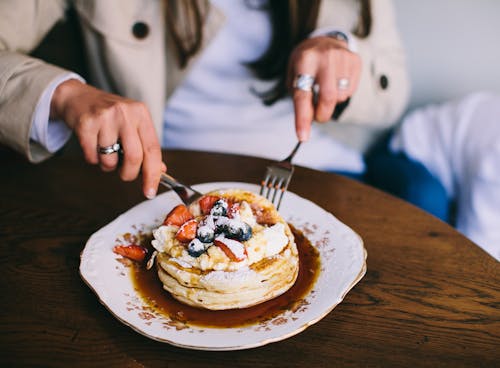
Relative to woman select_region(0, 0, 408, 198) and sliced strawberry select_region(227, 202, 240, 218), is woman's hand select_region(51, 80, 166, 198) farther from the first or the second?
sliced strawberry select_region(227, 202, 240, 218)

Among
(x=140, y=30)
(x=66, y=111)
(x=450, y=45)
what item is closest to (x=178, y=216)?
(x=66, y=111)

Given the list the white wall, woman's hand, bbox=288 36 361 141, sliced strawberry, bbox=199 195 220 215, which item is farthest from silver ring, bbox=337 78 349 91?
the white wall

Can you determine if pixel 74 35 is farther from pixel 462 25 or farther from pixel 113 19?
pixel 462 25

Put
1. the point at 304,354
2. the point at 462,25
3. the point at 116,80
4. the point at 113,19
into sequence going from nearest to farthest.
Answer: the point at 304,354
the point at 113,19
the point at 116,80
the point at 462,25

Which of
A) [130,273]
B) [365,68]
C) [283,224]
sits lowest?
[130,273]

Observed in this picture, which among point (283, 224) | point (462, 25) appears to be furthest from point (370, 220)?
point (462, 25)

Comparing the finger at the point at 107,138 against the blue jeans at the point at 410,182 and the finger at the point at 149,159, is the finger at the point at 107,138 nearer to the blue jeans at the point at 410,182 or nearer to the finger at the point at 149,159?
the finger at the point at 149,159

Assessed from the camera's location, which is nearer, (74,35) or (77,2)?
(77,2)

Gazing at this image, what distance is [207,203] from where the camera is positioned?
108cm

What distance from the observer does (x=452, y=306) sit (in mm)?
917

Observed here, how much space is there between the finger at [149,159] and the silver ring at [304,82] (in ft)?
1.65

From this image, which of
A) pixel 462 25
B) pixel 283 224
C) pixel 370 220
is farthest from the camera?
pixel 462 25

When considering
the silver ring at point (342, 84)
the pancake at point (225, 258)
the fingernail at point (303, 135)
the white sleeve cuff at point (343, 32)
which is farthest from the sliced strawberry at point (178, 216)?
the white sleeve cuff at point (343, 32)

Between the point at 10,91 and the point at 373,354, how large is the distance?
3.63ft
